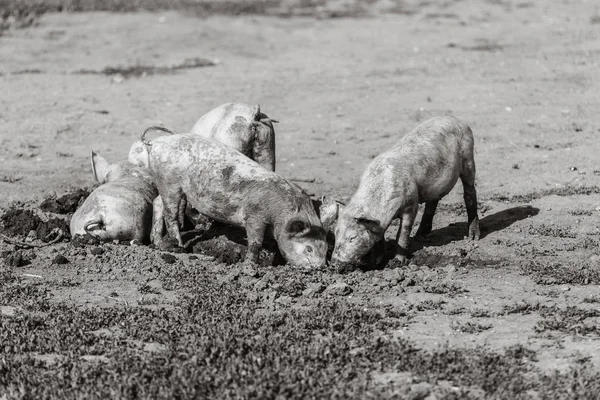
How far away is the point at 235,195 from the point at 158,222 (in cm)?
118

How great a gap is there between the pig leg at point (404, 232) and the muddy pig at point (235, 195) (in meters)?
0.72

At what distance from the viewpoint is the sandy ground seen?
27.2 feet

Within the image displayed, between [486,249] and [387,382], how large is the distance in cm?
343

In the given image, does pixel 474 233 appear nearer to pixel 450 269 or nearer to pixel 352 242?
pixel 450 269

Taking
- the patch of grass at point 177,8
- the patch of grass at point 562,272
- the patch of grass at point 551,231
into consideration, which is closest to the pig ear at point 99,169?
the patch of grass at point 551,231

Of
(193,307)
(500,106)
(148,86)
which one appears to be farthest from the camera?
(148,86)

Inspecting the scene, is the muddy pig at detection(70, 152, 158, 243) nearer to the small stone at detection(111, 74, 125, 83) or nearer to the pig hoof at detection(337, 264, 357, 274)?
the pig hoof at detection(337, 264, 357, 274)

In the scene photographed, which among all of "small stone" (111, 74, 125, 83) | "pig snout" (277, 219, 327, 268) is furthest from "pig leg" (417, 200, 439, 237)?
"small stone" (111, 74, 125, 83)

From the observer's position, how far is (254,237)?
9117 millimetres

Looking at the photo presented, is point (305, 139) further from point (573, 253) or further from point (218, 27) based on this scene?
point (218, 27)

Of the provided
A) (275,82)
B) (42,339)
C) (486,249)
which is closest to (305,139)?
(275,82)

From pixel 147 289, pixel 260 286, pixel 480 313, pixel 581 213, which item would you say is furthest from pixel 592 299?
pixel 147 289

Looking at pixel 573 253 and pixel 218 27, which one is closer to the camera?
pixel 573 253

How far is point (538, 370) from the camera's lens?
256 inches
